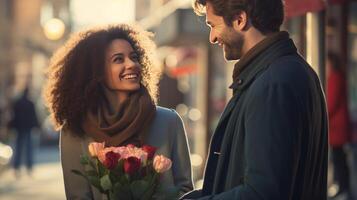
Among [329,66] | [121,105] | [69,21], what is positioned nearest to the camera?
[121,105]

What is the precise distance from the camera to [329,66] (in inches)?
396

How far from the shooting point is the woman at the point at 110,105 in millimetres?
4020

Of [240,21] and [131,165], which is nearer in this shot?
[240,21]

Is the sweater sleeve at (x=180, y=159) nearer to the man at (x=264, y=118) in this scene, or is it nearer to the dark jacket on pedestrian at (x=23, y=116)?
the man at (x=264, y=118)

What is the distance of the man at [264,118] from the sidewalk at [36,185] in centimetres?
1024

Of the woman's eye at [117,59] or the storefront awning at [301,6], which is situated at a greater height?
the storefront awning at [301,6]

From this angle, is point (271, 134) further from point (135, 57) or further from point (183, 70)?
point (183, 70)

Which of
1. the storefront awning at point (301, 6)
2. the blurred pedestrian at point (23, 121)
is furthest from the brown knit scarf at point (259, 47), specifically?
the blurred pedestrian at point (23, 121)

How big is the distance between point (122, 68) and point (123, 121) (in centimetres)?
25

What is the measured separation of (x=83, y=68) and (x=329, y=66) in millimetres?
6243

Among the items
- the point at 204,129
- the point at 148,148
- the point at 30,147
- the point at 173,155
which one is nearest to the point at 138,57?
the point at 173,155

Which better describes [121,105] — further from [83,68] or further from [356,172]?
[356,172]

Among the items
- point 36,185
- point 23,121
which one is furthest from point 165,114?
point 23,121

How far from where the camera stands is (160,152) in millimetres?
4062
